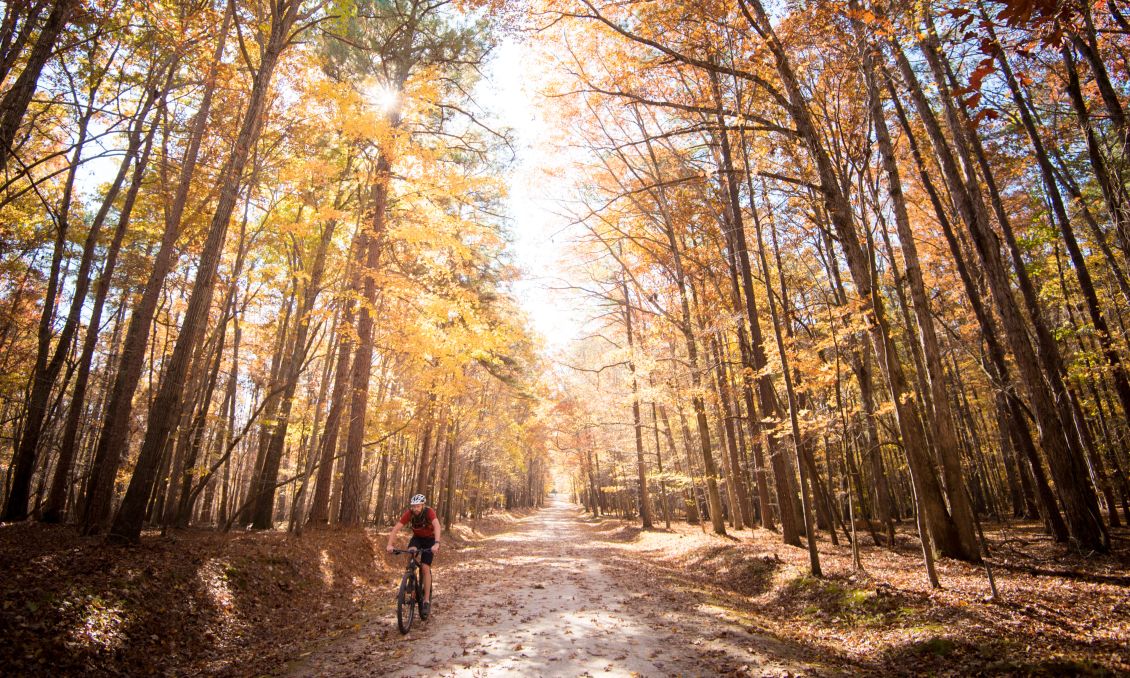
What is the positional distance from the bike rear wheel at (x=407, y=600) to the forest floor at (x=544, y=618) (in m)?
0.25

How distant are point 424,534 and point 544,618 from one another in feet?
7.34

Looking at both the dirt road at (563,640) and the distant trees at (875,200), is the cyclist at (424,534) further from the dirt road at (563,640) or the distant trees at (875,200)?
the distant trees at (875,200)

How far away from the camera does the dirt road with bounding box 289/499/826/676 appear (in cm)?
503

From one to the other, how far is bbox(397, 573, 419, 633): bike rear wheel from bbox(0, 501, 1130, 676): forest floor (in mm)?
255

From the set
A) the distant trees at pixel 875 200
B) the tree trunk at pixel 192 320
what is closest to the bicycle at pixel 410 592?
the tree trunk at pixel 192 320

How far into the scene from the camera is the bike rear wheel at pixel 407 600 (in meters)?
6.39

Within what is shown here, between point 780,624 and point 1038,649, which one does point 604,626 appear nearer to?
point 780,624

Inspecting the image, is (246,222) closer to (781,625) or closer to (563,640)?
(563,640)

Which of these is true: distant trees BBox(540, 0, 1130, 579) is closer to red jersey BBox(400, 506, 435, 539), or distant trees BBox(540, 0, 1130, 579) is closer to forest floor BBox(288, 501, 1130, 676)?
forest floor BBox(288, 501, 1130, 676)

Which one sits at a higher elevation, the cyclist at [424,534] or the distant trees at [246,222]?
the distant trees at [246,222]

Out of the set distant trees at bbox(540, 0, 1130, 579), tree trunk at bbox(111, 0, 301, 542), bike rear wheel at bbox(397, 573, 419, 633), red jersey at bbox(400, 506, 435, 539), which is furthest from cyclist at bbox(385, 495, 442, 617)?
distant trees at bbox(540, 0, 1130, 579)

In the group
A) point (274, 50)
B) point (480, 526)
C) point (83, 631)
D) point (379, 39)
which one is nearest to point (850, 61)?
point (274, 50)

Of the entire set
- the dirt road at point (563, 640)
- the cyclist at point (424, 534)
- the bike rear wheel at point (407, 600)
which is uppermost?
the cyclist at point (424, 534)

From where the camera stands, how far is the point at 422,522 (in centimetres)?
778
